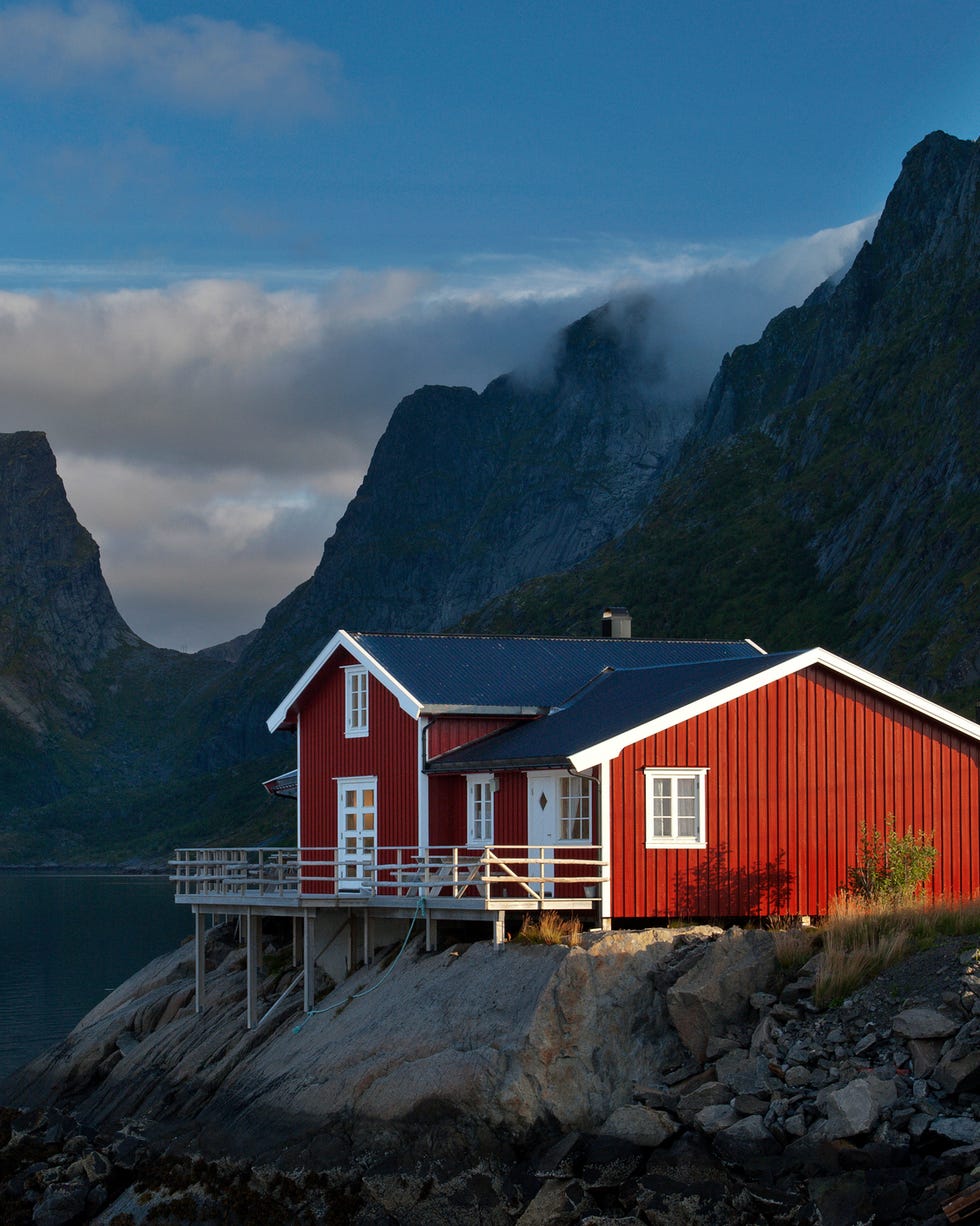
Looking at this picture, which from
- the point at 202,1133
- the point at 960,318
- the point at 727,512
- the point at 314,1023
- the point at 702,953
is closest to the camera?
the point at 702,953

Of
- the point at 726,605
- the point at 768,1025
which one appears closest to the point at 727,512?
the point at 726,605

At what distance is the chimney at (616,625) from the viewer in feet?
148

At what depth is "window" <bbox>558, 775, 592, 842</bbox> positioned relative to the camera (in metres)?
32.1

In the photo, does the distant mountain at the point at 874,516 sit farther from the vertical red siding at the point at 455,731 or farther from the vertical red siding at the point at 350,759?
the vertical red siding at the point at 455,731

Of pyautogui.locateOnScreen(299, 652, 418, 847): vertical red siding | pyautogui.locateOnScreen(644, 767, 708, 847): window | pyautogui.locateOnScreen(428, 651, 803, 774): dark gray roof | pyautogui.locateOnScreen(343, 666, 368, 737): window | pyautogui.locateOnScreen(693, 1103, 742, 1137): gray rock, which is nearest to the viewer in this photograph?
pyautogui.locateOnScreen(693, 1103, 742, 1137): gray rock

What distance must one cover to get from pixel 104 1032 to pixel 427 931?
13169 millimetres

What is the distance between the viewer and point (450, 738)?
36.2 meters

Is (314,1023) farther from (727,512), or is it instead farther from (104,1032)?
(727,512)

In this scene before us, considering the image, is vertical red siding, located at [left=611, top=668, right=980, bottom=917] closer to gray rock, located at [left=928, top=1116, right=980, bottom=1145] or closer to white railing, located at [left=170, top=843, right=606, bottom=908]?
white railing, located at [left=170, top=843, right=606, bottom=908]

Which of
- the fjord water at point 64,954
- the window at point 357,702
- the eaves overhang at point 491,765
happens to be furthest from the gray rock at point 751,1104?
the fjord water at point 64,954

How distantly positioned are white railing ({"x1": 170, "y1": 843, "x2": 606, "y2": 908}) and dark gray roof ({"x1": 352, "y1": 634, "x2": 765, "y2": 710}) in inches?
Result: 141

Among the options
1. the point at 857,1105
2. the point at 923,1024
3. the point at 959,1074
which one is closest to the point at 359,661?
the point at 923,1024

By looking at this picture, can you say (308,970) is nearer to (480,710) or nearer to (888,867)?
(480,710)

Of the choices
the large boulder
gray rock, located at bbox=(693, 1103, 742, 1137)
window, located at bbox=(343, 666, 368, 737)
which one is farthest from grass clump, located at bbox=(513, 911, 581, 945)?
window, located at bbox=(343, 666, 368, 737)
